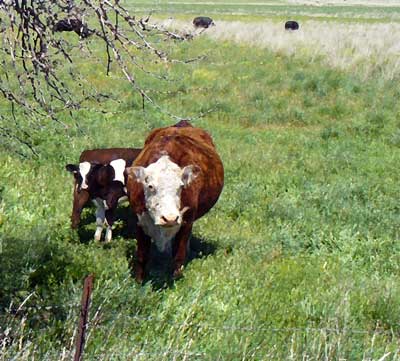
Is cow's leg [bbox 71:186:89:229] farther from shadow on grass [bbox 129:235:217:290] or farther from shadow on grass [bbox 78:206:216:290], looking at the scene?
shadow on grass [bbox 129:235:217:290]

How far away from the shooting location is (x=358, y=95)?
57.6 feet

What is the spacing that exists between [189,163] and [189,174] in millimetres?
701

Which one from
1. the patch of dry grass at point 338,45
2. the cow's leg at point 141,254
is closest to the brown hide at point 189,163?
the cow's leg at point 141,254

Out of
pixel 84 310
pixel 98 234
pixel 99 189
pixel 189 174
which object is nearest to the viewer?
pixel 84 310

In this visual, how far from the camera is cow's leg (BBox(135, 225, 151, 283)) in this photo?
651 centimetres

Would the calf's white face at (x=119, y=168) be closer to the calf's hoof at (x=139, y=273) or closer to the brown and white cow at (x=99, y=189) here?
the brown and white cow at (x=99, y=189)

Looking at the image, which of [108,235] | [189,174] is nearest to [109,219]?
[108,235]

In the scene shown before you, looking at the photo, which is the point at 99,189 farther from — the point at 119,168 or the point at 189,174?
the point at 189,174

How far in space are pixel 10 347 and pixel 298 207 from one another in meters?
5.80

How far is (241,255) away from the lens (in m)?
7.35

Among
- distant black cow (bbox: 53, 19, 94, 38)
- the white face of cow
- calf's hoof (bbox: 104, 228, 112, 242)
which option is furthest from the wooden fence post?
calf's hoof (bbox: 104, 228, 112, 242)

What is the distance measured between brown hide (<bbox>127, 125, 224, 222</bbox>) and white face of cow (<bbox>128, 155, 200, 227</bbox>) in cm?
23

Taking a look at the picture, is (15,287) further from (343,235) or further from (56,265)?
(343,235)

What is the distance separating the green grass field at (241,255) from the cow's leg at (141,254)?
5.2 inches
